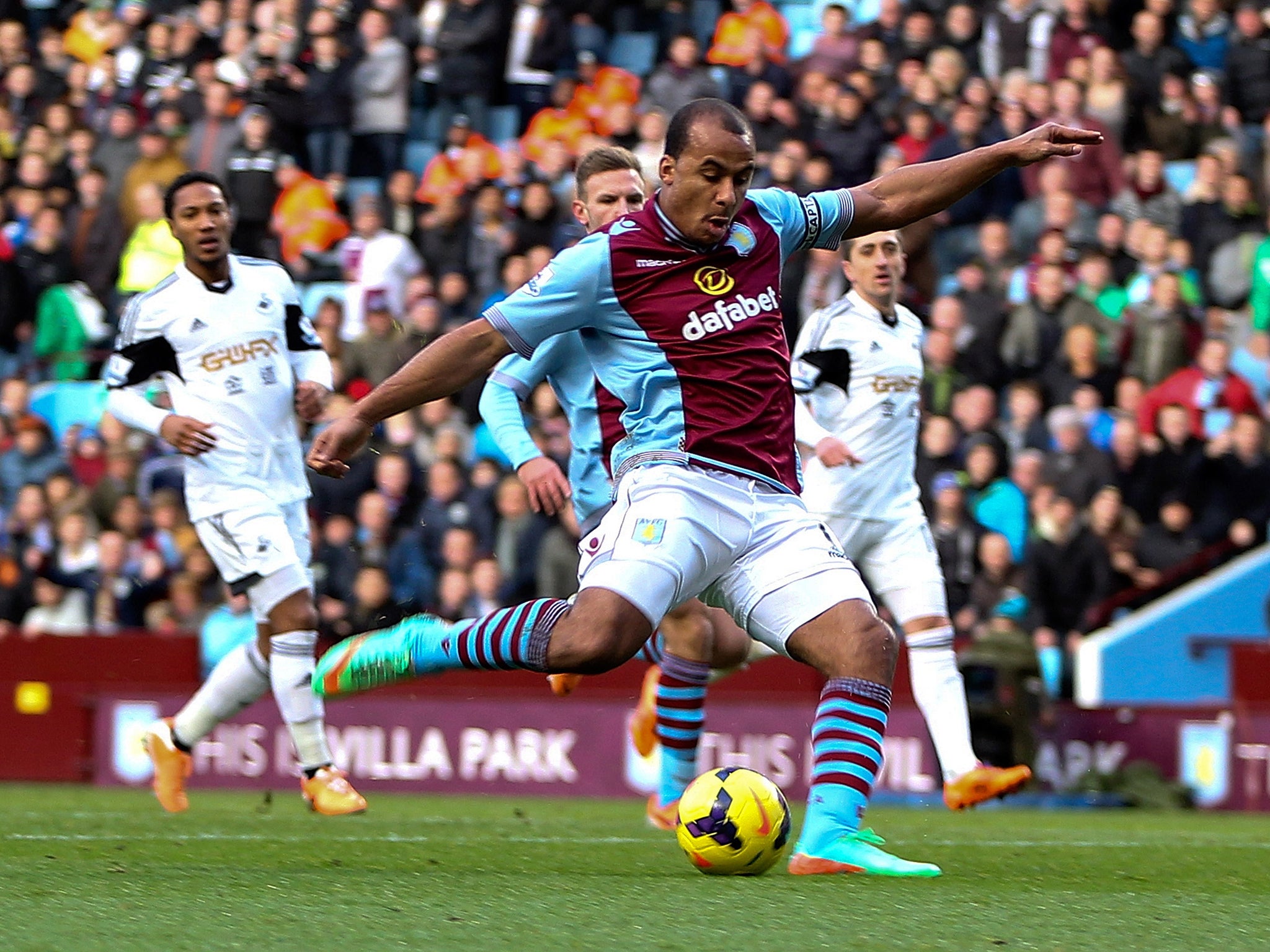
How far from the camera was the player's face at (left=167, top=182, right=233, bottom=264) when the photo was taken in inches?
363

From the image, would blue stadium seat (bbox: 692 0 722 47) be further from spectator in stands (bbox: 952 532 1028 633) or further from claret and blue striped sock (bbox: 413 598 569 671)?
claret and blue striped sock (bbox: 413 598 569 671)

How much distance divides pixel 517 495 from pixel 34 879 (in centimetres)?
771

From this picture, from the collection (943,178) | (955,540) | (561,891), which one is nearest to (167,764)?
(561,891)

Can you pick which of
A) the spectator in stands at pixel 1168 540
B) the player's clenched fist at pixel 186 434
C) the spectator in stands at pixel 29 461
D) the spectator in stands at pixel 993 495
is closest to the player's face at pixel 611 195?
the player's clenched fist at pixel 186 434

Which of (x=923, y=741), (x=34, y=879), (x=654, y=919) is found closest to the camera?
(x=654, y=919)

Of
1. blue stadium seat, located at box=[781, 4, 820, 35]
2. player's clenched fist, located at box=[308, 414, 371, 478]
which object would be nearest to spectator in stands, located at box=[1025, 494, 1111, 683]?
blue stadium seat, located at box=[781, 4, 820, 35]

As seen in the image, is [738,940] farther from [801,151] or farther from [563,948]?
[801,151]

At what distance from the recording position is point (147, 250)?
1703 centimetres

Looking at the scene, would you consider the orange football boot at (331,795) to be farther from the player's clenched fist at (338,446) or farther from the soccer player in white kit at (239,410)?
the player's clenched fist at (338,446)

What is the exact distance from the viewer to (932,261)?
1549 centimetres

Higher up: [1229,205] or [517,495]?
[1229,205]

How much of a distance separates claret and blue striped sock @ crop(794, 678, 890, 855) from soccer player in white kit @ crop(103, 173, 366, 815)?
321cm

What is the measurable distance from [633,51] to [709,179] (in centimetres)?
1266

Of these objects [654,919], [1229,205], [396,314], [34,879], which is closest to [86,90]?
[396,314]
